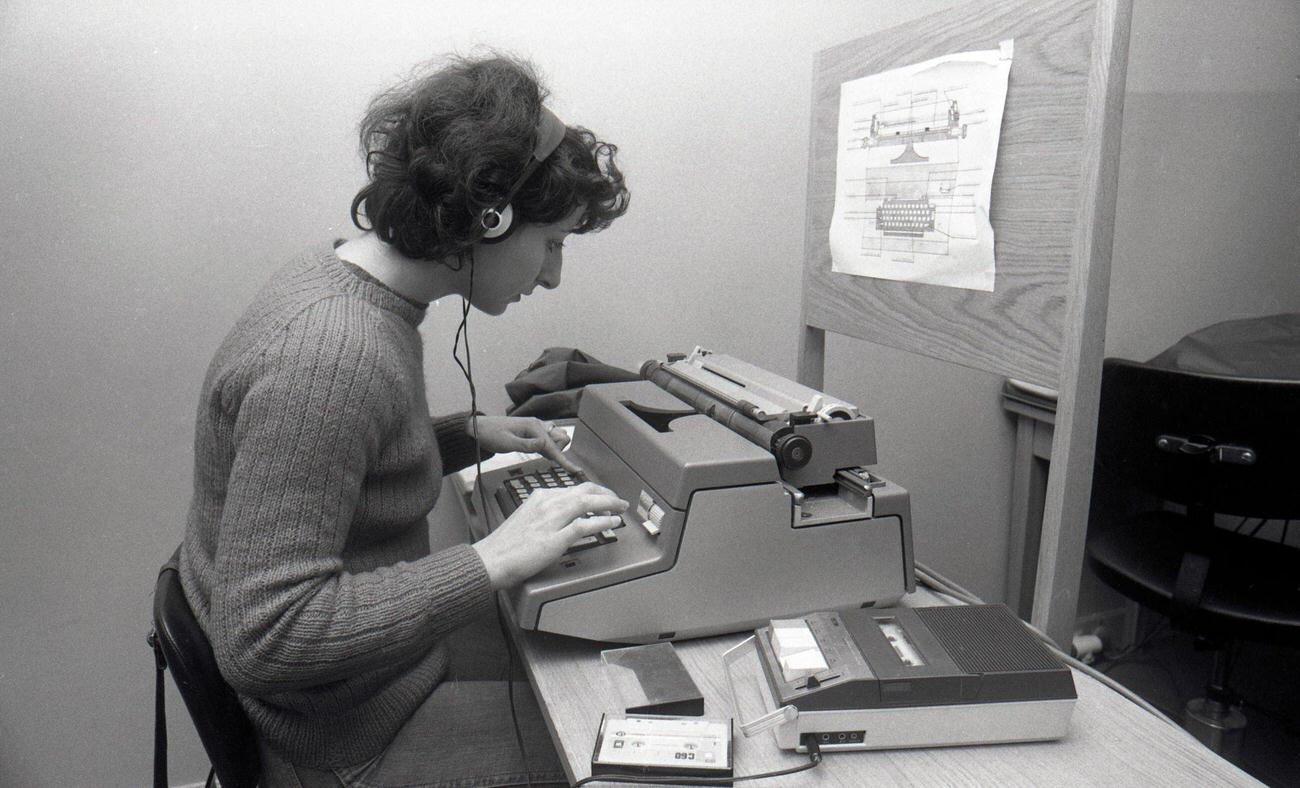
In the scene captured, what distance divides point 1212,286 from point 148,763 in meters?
2.54

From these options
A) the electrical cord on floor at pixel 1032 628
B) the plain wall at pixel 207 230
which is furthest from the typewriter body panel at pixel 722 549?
the plain wall at pixel 207 230

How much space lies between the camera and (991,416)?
201 centimetres

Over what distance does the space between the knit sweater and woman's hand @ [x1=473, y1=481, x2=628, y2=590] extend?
19mm

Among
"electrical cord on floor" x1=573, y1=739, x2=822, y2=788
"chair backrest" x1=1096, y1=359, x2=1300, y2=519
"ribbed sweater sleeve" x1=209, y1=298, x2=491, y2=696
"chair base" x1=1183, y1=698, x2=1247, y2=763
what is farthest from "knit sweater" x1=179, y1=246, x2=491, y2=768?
"chair base" x1=1183, y1=698, x2=1247, y2=763

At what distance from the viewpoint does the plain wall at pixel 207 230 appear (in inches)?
52.2

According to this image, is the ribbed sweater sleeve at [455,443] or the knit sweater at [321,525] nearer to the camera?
the knit sweater at [321,525]

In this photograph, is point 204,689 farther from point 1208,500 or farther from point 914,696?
point 1208,500

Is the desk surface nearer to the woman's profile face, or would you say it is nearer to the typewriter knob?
the typewriter knob

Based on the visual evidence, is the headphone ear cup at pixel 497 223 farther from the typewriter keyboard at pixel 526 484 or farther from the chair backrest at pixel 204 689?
the chair backrest at pixel 204 689

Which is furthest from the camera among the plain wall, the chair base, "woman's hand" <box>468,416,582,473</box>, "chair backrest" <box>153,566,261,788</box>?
the chair base

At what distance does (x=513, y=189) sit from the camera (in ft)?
2.88

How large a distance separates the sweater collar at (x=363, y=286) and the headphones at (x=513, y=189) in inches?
4.4

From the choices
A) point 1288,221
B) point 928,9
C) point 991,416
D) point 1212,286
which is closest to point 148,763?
point 991,416

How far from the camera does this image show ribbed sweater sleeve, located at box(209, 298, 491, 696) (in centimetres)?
72
